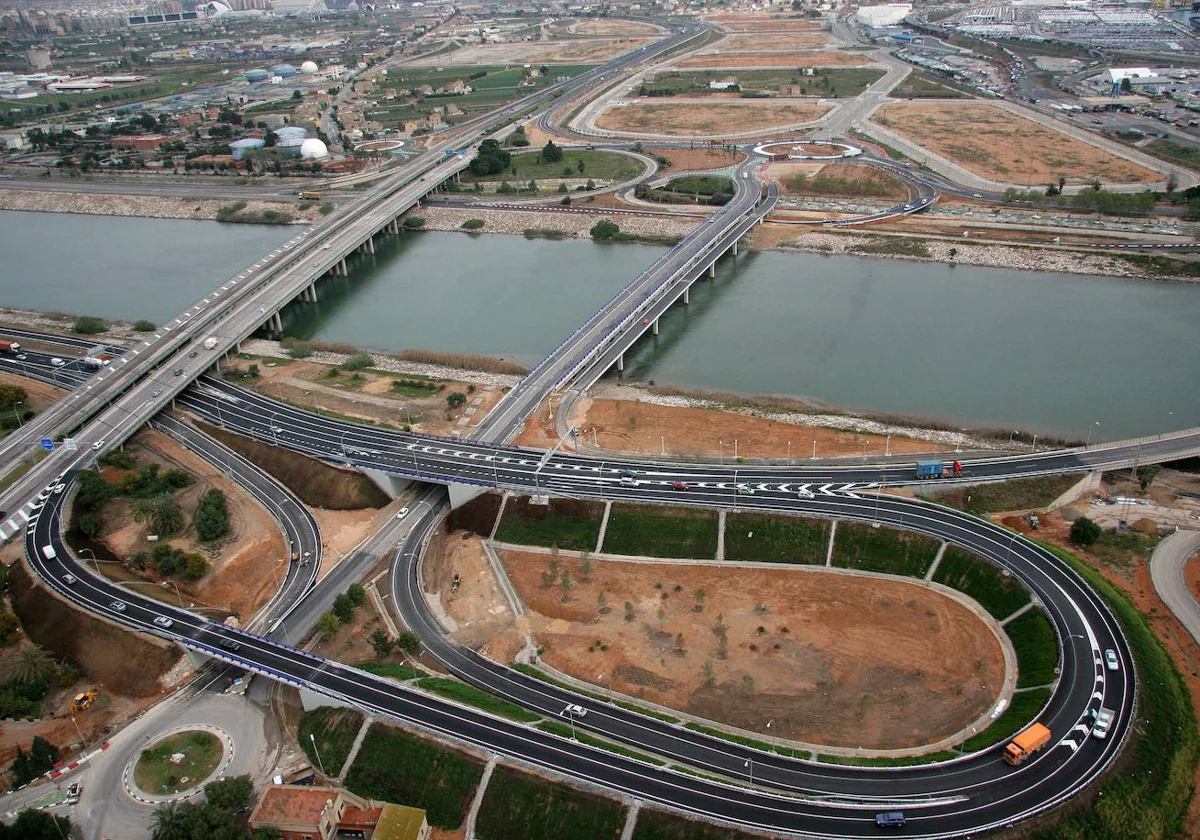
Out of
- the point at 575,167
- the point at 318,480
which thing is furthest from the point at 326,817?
the point at 575,167

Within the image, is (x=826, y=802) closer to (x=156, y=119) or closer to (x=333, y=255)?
(x=333, y=255)

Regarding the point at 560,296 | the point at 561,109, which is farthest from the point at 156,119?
the point at 560,296

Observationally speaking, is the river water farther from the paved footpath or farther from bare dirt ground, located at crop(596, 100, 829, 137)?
bare dirt ground, located at crop(596, 100, 829, 137)

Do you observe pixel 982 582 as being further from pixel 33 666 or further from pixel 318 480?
pixel 33 666

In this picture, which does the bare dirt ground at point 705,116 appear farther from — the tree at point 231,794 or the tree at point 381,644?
the tree at point 231,794

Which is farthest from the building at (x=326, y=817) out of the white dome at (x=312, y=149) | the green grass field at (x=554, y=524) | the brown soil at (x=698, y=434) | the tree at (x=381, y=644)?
the white dome at (x=312, y=149)
